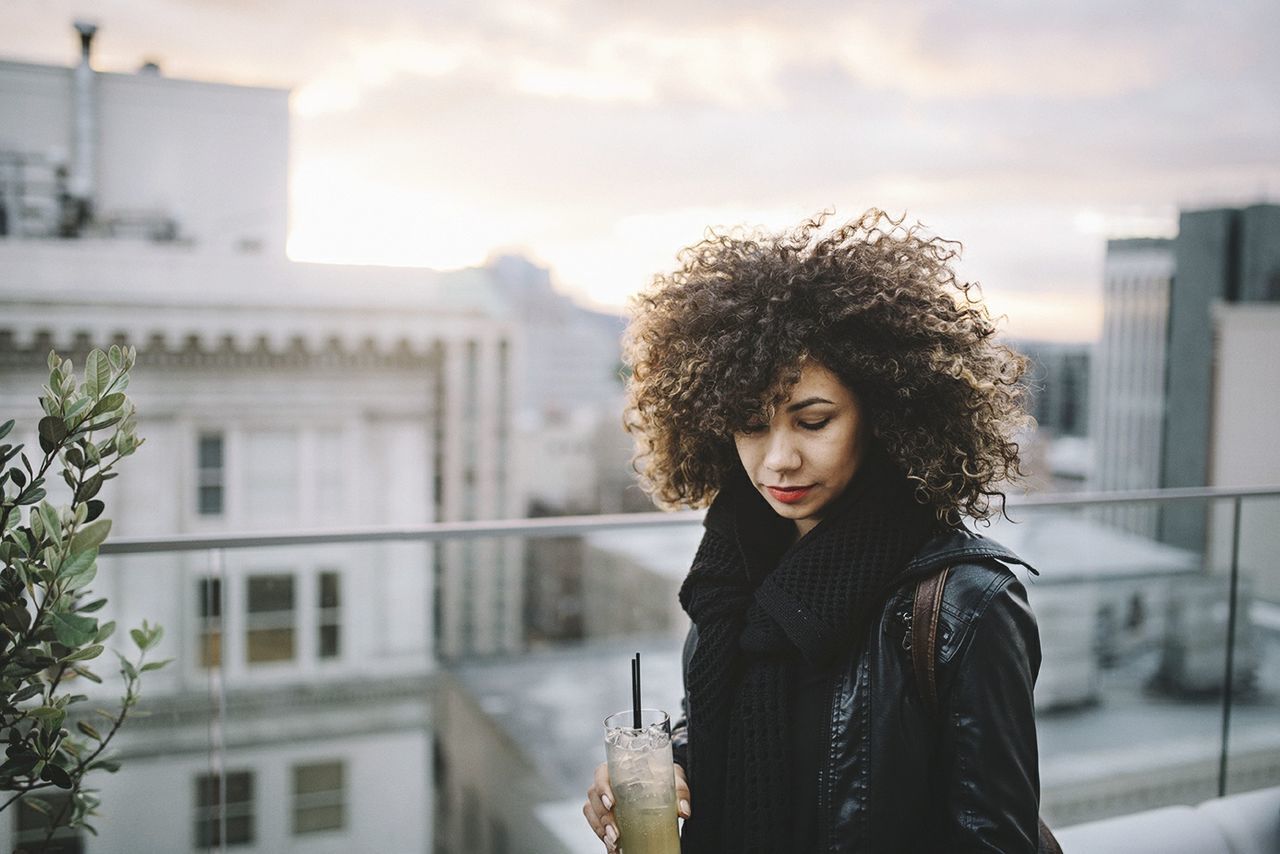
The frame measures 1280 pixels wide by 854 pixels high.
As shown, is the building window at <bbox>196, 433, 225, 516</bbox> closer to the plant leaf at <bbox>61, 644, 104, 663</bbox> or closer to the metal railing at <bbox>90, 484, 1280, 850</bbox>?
the metal railing at <bbox>90, 484, 1280, 850</bbox>

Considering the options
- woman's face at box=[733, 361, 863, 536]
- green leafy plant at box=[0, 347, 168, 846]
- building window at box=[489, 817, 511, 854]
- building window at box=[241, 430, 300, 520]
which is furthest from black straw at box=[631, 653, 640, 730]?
building window at box=[241, 430, 300, 520]

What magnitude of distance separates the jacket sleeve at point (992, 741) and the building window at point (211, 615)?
5.20ft

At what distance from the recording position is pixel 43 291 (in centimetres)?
1202

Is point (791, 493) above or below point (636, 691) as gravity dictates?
above

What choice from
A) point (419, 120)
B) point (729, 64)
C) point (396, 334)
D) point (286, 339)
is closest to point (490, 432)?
point (396, 334)

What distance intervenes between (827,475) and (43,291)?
13.4m

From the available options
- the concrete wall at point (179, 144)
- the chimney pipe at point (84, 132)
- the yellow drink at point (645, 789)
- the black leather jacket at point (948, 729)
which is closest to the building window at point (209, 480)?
the concrete wall at point (179, 144)

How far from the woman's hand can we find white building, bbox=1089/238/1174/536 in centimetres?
1353

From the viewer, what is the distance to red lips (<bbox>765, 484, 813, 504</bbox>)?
1.10 metres

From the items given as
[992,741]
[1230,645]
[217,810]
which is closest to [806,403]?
[992,741]

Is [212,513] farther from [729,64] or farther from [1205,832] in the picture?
[729,64]

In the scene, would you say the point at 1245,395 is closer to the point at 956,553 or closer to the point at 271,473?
the point at 956,553

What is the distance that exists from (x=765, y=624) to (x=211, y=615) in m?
1.39

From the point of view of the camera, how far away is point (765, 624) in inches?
43.7
